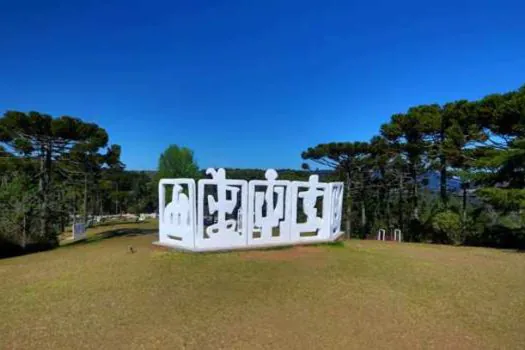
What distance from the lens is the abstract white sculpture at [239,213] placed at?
9875 millimetres

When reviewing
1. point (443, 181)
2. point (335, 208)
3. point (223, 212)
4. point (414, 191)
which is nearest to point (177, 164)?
point (414, 191)

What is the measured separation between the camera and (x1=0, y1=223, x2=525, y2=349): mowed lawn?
4.41 meters

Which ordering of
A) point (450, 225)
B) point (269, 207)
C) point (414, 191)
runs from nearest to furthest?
point (269, 207) → point (450, 225) → point (414, 191)

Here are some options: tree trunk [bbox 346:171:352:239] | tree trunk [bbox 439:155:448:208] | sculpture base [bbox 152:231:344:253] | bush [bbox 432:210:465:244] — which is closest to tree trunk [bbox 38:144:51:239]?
sculpture base [bbox 152:231:344:253]

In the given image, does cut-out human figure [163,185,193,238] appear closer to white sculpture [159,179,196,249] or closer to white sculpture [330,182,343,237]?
white sculpture [159,179,196,249]

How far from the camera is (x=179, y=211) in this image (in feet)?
34.0

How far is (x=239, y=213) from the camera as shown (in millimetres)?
11047

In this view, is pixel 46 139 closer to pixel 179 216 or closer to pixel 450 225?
pixel 179 216

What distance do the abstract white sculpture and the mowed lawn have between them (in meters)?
1.00

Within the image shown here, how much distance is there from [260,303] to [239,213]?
5454 mm

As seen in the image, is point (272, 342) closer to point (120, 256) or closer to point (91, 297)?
point (91, 297)

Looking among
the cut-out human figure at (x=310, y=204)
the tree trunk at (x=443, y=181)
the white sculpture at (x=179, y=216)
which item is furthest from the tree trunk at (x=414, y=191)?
the white sculpture at (x=179, y=216)

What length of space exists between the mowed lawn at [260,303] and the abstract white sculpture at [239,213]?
1.00m

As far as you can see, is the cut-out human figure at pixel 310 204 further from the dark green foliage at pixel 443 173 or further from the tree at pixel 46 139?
the tree at pixel 46 139
